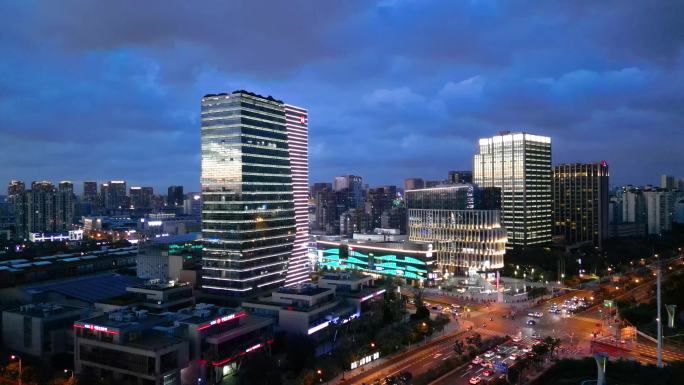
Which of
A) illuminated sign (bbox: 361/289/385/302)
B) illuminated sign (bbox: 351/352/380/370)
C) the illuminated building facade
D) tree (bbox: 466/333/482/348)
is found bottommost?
illuminated sign (bbox: 351/352/380/370)

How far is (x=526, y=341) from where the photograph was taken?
53219 mm

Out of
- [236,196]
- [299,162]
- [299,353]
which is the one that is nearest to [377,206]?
[299,162]

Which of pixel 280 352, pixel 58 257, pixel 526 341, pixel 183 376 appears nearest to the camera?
pixel 183 376

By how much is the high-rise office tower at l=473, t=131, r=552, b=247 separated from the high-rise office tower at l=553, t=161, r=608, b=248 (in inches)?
417

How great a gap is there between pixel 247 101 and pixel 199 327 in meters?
32.7

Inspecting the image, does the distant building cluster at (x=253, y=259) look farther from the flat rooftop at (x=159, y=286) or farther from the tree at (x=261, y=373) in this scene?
the tree at (x=261, y=373)

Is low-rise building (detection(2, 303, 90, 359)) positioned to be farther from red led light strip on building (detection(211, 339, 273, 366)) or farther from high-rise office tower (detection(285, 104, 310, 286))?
high-rise office tower (detection(285, 104, 310, 286))

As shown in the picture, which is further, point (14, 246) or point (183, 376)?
point (14, 246)

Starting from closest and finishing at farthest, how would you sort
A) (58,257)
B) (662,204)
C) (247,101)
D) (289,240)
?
(247,101), (289,240), (58,257), (662,204)

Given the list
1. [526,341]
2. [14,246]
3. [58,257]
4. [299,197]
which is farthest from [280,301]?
[14,246]

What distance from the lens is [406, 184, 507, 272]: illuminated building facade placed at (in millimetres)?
93562

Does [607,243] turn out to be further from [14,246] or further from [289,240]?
[14,246]

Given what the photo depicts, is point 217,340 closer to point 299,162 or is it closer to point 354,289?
point 354,289

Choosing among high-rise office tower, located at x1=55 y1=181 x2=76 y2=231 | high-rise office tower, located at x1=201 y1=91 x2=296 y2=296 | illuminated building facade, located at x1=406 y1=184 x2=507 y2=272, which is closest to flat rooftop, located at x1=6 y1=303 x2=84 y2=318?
high-rise office tower, located at x1=201 y1=91 x2=296 y2=296
